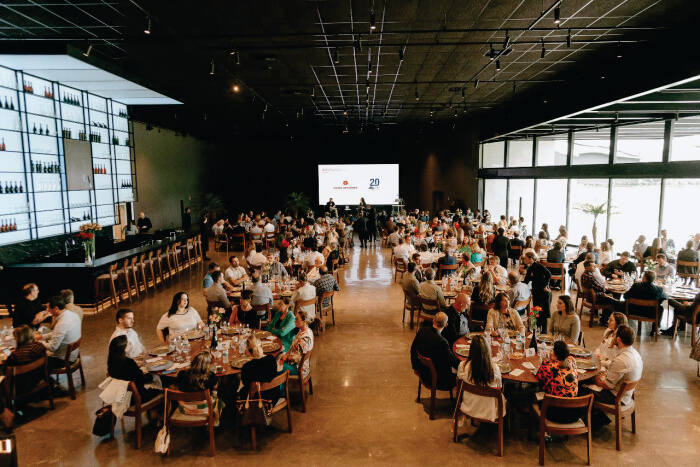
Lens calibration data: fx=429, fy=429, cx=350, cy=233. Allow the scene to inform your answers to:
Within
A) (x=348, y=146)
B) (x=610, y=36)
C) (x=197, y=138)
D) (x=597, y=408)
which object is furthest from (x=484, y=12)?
(x=197, y=138)

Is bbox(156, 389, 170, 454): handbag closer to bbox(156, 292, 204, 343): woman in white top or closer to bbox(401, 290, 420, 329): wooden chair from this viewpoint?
bbox(156, 292, 204, 343): woman in white top

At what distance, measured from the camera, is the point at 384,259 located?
47.2 feet

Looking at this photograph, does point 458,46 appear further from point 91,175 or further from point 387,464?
point 91,175

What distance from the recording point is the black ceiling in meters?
6.58

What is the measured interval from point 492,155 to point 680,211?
13830 millimetres

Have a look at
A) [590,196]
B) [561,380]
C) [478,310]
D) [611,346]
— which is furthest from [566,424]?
[590,196]

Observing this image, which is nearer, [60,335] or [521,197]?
[60,335]

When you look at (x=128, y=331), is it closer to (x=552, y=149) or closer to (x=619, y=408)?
(x=619, y=408)

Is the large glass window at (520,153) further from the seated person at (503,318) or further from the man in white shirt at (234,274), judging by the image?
the man in white shirt at (234,274)

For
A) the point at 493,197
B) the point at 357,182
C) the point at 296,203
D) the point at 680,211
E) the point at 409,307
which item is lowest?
the point at 409,307

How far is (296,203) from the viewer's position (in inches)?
861

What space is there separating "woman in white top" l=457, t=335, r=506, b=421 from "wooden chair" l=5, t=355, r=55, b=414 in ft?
15.7

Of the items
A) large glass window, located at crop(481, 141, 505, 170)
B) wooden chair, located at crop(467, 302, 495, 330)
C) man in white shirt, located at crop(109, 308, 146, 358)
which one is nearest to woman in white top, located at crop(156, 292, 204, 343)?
man in white shirt, located at crop(109, 308, 146, 358)

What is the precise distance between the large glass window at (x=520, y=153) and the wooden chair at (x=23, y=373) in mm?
16668
